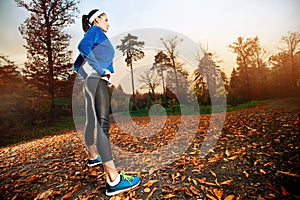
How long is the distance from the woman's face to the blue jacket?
0.13 meters

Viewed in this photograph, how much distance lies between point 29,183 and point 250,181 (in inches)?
89.9

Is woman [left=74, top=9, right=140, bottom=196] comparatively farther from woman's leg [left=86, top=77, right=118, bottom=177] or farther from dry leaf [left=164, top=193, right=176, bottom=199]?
dry leaf [left=164, top=193, right=176, bottom=199]

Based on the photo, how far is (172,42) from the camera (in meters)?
13.8

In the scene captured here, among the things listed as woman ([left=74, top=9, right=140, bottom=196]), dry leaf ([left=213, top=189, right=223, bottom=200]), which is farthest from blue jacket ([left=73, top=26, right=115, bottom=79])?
dry leaf ([left=213, top=189, right=223, bottom=200])

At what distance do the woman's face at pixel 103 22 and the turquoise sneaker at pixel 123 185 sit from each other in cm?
150

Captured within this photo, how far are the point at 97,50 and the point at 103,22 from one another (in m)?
0.35

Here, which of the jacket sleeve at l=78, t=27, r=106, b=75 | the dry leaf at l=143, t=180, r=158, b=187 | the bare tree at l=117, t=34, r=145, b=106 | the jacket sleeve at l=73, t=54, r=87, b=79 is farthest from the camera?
the bare tree at l=117, t=34, r=145, b=106

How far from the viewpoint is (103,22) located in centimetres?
157

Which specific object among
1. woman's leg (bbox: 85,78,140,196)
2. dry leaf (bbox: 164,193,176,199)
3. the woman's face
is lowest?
dry leaf (bbox: 164,193,176,199)

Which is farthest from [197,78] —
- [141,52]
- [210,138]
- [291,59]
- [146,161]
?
[146,161]

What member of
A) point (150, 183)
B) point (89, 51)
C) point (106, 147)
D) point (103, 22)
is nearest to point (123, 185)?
point (150, 183)

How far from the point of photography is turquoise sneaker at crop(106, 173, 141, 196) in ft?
4.50

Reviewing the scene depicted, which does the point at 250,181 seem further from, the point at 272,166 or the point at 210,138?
the point at 210,138

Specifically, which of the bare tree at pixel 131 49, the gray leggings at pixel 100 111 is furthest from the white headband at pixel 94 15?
→ the bare tree at pixel 131 49
